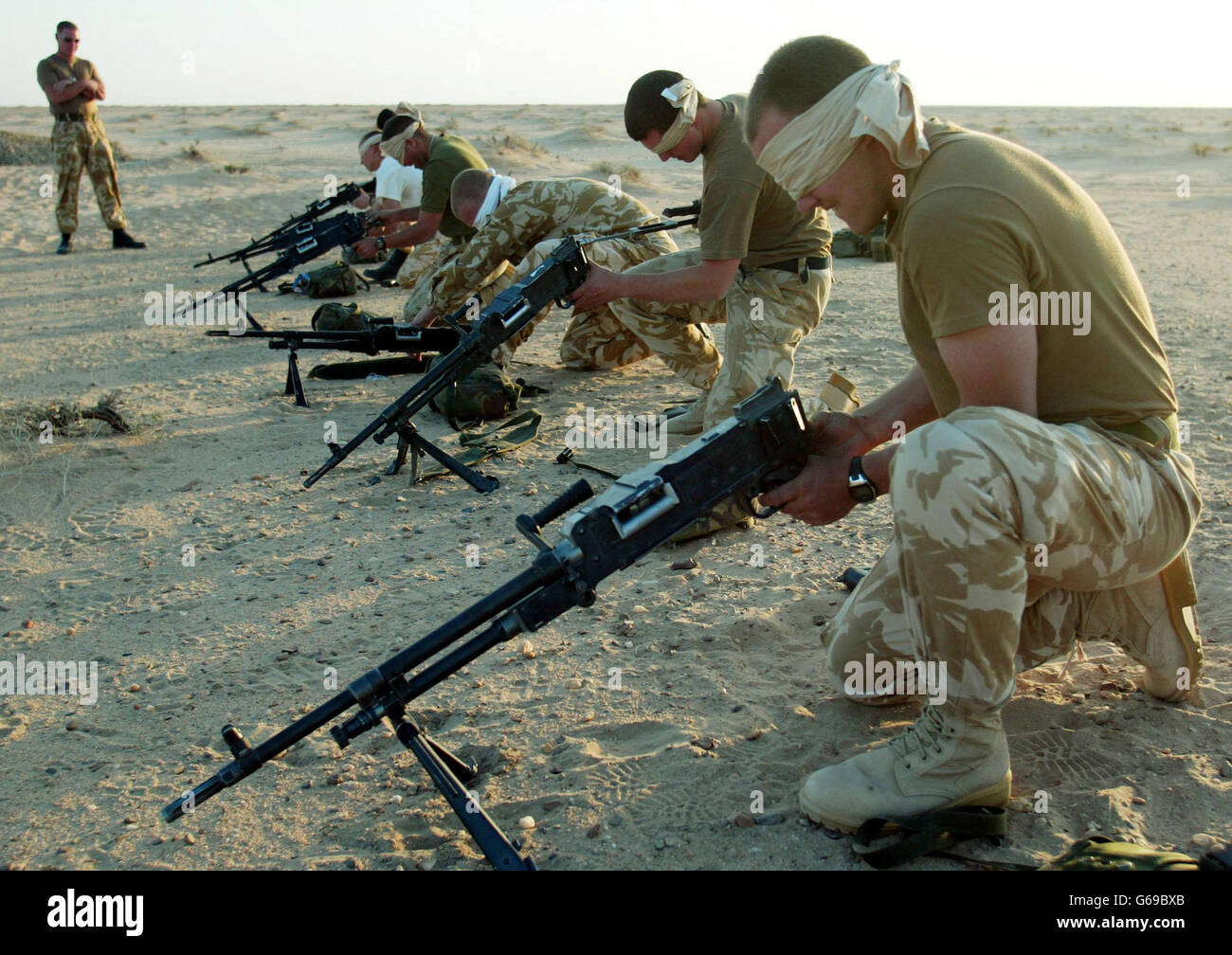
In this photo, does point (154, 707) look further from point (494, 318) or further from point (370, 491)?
point (494, 318)

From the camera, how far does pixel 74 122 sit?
440 inches

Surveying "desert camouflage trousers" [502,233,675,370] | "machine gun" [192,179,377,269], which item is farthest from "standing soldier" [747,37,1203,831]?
"machine gun" [192,179,377,269]

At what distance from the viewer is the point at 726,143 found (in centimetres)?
455

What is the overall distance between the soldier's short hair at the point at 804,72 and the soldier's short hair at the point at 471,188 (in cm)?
408

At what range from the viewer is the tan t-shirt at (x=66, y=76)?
11.0m

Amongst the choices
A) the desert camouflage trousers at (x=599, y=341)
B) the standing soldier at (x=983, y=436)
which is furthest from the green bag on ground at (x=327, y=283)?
the standing soldier at (x=983, y=436)

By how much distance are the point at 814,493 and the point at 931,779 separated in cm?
74

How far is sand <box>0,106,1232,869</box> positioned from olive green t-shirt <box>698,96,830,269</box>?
3.79 feet

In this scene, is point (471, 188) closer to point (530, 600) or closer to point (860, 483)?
point (860, 483)

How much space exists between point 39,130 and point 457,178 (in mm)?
25439

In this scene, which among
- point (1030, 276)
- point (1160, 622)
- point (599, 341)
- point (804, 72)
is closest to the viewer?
point (1030, 276)

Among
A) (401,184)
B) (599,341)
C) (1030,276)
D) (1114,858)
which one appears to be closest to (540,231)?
(599,341)

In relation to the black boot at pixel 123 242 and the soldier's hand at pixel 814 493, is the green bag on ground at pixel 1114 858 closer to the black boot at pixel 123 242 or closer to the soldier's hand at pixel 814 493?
the soldier's hand at pixel 814 493

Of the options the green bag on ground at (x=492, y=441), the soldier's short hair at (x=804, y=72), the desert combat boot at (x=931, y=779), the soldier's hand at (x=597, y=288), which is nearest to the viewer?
the desert combat boot at (x=931, y=779)
